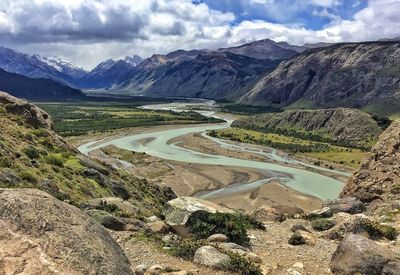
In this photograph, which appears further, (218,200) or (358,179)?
(218,200)

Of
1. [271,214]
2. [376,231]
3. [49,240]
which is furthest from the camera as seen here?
[271,214]

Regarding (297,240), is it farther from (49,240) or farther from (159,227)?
(49,240)

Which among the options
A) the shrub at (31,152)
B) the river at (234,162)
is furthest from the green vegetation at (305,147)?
the shrub at (31,152)

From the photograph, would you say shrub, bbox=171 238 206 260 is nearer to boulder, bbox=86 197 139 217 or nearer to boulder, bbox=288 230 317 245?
boulder, bbox=288 230 317 245

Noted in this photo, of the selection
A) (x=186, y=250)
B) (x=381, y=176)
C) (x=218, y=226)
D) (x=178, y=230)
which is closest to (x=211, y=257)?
(x=186, y=250)

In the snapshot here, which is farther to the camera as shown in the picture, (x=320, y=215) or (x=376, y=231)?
(x=320, y=215)

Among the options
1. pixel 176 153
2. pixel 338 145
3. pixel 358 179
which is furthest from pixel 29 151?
pixel 338 145

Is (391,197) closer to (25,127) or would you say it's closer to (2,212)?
(2,212)

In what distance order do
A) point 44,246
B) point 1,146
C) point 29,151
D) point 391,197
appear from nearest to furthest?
point 44,246 < point 391,197 < point 1,146 < point 29,151
